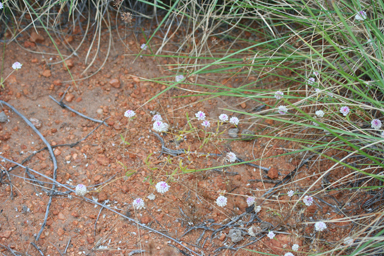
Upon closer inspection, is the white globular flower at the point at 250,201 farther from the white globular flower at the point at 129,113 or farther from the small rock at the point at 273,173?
the white globular flower at the point at 129,113

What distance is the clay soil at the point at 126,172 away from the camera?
1.49m

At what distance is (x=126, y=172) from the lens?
5.37 ft

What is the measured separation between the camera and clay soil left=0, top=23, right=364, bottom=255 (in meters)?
1.49

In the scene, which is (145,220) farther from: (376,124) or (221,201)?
(376,124)

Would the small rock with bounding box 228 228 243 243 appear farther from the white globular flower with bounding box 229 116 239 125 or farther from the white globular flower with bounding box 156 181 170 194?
the white globular flower with bounding box 229 116 239 125

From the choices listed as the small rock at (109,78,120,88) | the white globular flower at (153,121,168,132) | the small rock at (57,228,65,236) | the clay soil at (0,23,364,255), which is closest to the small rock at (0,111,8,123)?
the clay soil at (0,23,364,255)

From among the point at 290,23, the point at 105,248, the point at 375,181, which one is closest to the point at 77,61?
the point at 105,248

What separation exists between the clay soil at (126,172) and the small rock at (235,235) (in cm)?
3

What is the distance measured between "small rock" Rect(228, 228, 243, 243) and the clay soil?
1.1 inches

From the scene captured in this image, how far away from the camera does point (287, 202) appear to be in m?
1.58

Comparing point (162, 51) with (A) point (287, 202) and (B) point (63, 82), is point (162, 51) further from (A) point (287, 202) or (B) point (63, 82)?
(A) point (287, 202)

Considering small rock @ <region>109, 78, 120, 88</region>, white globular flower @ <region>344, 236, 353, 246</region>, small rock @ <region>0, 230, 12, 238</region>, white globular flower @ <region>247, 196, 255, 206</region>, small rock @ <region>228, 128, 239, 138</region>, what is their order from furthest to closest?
small rock @ <region>109, 78, 120, 88</region> < small rock @ <region>228, 128, 239, 138</region> < white globular flower @ <region>247, 196, 255, 206</region> < small rock @ <region>0, 230, 12, 238</region> < white globular flower @ <region>344, 236, 353, 246</region>

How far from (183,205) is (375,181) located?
37.4 inches

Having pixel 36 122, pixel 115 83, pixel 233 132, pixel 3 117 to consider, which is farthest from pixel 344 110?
pixel 3 117
